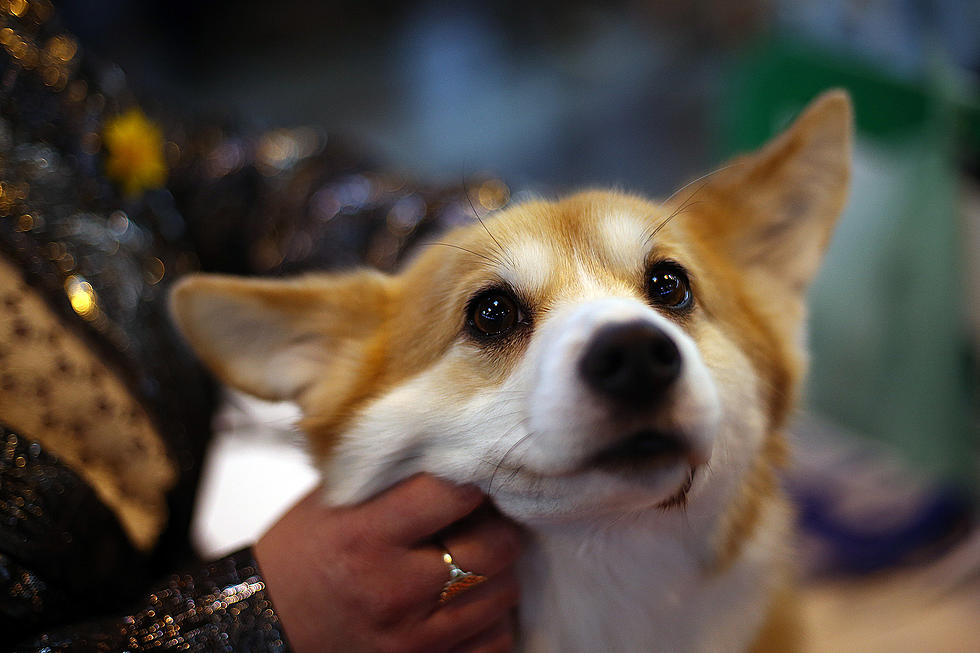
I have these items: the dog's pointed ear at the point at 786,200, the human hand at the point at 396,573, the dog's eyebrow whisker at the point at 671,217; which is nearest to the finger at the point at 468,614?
the human hand at the point at 396,573

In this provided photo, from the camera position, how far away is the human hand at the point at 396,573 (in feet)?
2.33

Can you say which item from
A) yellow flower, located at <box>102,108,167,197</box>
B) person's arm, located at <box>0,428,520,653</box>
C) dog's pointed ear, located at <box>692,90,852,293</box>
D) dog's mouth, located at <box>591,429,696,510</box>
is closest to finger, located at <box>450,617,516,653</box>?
person's arm, located at <box>0,428,520,653</box>

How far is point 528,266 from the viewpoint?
79cm

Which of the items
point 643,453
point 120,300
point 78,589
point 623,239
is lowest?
point 78,589

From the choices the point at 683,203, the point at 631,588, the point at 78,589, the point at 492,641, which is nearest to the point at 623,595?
the point at 631,588

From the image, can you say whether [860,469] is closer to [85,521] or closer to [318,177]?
[318,177]

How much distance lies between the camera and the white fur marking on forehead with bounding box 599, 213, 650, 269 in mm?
797

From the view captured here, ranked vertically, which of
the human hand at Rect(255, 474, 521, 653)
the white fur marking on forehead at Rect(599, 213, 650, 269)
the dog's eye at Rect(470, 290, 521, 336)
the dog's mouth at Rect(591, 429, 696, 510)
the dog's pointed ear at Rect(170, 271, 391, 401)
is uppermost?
the white fur marking on forehead at Rect(599, 213, 650, 269)

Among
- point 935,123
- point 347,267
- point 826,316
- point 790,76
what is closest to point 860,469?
point 826,316

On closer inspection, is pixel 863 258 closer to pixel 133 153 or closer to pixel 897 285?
pixel 897 285

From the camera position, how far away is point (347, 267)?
1399 millimetres

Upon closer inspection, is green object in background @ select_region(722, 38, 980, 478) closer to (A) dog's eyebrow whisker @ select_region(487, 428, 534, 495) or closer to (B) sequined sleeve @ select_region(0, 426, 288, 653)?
(A) dog's eyebrow whisker @ select_region(487, 428, 534, 495)

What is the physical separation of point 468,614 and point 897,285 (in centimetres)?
145

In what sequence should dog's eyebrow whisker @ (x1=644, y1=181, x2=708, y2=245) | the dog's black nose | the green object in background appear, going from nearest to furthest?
the dog's black nose
dog's eyebrow whisker @ (x1=644, y1=181, x2=708, y2=245)
the green object in background
